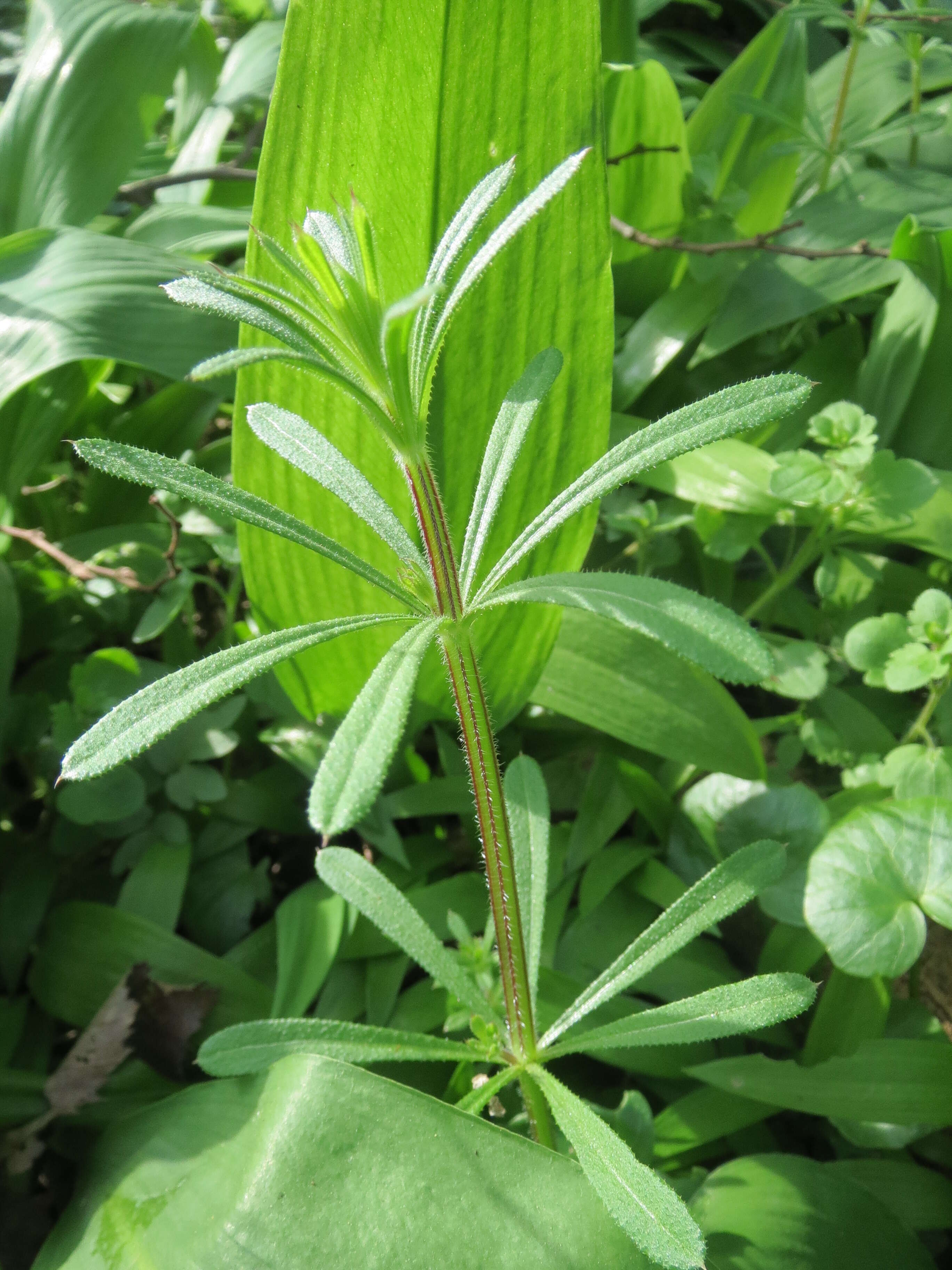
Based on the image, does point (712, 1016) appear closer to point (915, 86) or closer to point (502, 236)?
point (502, 236)

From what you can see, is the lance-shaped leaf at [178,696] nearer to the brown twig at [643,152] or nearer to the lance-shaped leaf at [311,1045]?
the lance-shaped leaf at [311,1045]

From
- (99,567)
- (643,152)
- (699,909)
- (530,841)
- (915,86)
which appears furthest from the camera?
(915,86)

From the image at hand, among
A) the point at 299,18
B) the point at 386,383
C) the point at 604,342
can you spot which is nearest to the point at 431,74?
the point at 299,18

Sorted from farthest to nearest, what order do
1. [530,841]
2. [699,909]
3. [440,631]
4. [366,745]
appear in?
[530,841], [699,909], [440,631], [366,745]

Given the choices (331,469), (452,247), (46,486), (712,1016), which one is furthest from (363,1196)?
(46,486)

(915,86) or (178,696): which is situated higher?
(915,86)

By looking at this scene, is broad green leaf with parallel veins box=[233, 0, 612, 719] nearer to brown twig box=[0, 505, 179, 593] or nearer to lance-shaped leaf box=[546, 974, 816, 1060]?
brown twig box=[0, 505, 179, 593]
